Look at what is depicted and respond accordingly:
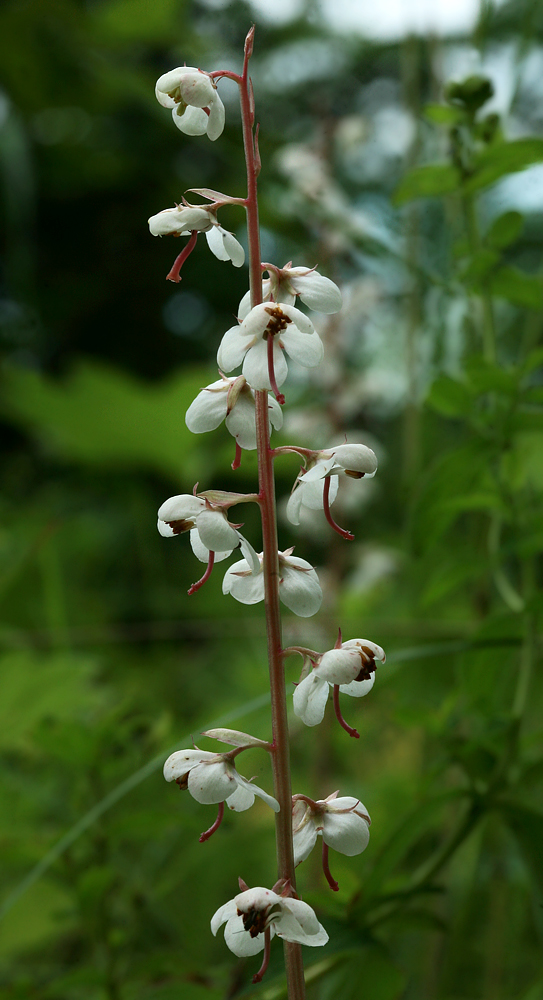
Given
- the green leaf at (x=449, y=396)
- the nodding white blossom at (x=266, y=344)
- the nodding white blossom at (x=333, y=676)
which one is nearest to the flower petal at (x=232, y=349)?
the nodding white blossom at (x=266, y=344)

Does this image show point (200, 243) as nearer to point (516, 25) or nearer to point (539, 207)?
point (516, 25)

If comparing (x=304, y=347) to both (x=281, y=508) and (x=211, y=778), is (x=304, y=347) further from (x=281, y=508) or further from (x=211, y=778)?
(x=281, y=508)

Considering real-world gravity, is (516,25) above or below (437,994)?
above

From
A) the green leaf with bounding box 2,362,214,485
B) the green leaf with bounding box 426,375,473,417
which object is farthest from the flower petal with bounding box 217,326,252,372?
the green leaf with bounding box 2,362,214,485

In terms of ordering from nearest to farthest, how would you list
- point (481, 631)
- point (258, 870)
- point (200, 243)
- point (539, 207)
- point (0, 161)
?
1. point (481, 631)
2. point (539, 207)
3. point (258, 870)
4. point (0, 161)
5. point (200, 243)

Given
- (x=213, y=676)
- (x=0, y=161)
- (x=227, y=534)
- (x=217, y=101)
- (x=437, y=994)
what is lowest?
(x=213, y=676)

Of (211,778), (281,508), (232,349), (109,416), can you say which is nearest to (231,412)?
(232,349)

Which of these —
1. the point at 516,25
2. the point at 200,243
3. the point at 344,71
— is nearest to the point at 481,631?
the point at 516,25

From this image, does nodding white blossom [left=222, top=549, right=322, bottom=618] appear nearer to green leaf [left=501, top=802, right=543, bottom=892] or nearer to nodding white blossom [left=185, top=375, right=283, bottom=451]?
nodding white blossom [left=185, top=375, right=283, bottom=451]
